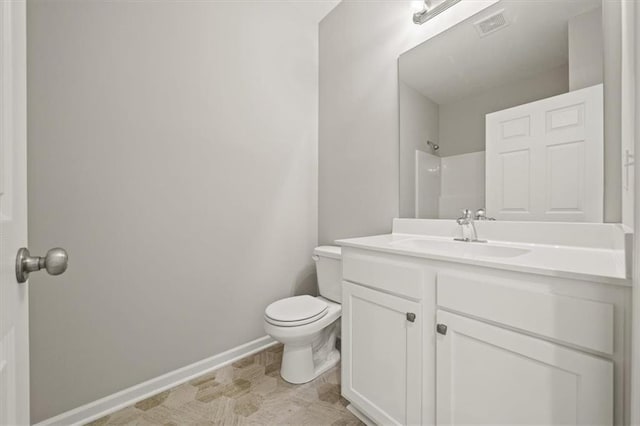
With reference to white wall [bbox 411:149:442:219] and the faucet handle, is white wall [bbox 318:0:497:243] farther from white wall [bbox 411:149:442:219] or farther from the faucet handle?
the faucet handle

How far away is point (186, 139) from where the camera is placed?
157cm

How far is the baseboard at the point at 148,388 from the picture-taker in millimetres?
1236

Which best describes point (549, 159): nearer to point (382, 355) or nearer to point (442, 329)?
point (442, 329)

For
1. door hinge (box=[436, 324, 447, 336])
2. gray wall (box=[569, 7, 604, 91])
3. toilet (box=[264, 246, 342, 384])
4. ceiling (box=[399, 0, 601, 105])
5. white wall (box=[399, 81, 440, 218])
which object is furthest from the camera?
white wall (box=[399, 81, 440, 218])

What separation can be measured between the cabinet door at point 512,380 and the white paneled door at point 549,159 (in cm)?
64

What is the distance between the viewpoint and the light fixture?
142cm

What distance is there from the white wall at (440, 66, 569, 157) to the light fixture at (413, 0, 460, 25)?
1.59 feet

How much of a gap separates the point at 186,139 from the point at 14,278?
50.4 inches

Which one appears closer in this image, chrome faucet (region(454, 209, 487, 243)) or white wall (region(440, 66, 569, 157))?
white wall (region(440, 66, 569, 157))

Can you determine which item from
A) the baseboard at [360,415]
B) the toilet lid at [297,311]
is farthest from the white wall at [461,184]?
the baseboard at [360,415]

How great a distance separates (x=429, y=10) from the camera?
1.47 meters

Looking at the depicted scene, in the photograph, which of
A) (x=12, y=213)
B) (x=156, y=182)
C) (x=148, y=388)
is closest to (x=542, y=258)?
(x=12, y=213)

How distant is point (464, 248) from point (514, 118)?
0.64 metres

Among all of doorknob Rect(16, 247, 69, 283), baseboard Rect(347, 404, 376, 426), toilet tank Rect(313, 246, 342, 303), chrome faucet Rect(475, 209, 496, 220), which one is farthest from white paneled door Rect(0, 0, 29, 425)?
chrome faucet Rect(475, 209, 496, 220)
